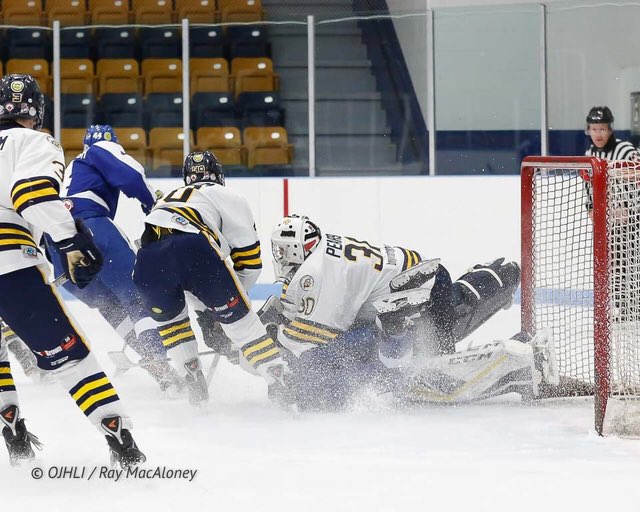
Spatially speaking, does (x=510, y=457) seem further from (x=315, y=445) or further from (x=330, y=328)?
(x=330, y=328)

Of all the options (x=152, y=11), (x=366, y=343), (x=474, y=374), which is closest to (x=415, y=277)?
(x=366, y=343)

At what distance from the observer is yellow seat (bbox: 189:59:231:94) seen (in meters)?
7.47

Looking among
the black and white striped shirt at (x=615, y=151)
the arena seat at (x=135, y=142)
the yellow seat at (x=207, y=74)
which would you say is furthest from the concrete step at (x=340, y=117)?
the black and white striped shirt at (x=615, y=151)

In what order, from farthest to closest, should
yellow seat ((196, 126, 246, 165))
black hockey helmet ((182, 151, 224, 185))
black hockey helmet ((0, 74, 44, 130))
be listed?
yellow seat ((196, 126, 246, 165)), black hockey helmet ((182, 151, 224, 185)), black hockey helmet ((0, 74, 44, 130))

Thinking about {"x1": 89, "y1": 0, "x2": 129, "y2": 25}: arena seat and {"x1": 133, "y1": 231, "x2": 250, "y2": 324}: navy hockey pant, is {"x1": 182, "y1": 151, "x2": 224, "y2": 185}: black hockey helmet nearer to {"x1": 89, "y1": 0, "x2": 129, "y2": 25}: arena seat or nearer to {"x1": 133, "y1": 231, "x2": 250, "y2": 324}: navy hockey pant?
{"x1": 133, "y1": 231, "x2": 250, "y2": 324}: navy hockey pant

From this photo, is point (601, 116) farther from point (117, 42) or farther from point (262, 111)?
point (117, 42)

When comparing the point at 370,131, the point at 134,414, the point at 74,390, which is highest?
the point at 370,131

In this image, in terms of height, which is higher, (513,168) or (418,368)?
(513,168)

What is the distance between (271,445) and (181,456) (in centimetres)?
29

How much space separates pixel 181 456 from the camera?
10.6ft

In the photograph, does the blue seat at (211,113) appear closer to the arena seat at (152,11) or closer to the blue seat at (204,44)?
the blue seat at (204,44)

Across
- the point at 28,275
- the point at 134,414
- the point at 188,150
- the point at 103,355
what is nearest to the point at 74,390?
the point at 28,275

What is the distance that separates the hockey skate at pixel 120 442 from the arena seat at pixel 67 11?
5.17 meters

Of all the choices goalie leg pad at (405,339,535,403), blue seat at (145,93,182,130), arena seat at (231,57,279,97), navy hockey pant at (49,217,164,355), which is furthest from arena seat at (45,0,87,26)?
goalie leg pad at (405,339,535,403)
